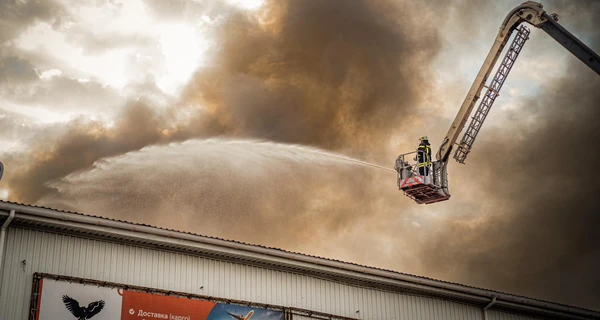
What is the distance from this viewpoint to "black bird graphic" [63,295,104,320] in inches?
1138

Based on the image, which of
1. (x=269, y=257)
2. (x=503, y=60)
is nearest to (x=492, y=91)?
(x=503, y=60)

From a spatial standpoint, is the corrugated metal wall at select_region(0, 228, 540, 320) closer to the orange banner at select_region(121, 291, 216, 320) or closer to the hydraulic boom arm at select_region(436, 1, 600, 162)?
the orange banner at select_region(121, 291, 216, 320)

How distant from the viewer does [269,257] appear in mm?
35156

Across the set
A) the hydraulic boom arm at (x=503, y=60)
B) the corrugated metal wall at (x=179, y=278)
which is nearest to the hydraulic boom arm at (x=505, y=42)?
the hydraulic boom arm at (x=503, y=60)

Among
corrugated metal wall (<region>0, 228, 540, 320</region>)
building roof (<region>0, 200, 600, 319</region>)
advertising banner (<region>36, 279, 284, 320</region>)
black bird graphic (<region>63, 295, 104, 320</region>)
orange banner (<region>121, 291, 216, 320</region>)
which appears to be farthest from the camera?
orange banner (<region>121, 291, 216, 320</region>)

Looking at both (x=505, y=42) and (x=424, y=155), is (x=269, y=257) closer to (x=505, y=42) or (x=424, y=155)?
(x=424, y=155)

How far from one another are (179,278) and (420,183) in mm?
19001

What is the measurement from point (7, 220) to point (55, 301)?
11.8 ft

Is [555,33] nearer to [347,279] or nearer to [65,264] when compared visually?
[347,279]

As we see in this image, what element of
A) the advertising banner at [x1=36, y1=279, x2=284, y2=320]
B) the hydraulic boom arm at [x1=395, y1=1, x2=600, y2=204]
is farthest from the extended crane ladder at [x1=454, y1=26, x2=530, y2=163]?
the advertising banner at [x1=36, y1=279, x2=284, y2=320]

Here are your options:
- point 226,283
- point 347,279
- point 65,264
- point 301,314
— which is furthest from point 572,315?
point 65,264

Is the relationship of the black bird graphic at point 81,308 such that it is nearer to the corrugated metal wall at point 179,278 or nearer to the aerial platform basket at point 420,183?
the corrugated metal wall at point 179,278

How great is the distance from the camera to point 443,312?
139ft

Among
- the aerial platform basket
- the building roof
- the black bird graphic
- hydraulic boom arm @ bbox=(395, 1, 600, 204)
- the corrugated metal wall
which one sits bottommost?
the black bird graphic
